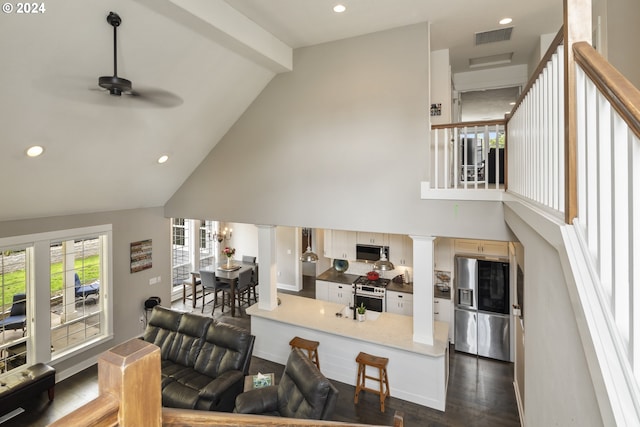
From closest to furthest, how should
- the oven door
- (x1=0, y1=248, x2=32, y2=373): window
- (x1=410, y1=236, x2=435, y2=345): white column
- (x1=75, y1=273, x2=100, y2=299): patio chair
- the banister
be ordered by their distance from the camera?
1. the banister
2. (x1=410, y1=236, x2=435, y2=345): white column
3. (x1=0, y1=248, x2=32, y2=373): window
4. (x1=75, y1=273, x2=100, y2=299): patio chair
5. the oven door

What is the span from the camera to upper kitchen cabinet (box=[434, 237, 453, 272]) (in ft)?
21.0

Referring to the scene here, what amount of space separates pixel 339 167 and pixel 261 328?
10.3 feet

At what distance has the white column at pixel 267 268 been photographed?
5633 mm

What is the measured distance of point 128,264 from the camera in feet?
19.8

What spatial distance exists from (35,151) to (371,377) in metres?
5.15

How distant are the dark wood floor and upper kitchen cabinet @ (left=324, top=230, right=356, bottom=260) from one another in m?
3.11

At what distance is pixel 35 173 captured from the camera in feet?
13.2

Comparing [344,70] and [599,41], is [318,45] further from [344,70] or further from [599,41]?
[599,41]

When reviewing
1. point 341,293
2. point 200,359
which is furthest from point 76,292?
point 341,293

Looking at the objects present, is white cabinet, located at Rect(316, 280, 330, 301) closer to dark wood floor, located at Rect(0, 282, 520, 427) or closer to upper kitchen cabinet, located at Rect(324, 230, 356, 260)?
upper kitchen cabinet, located at Rect(324, 230, 356, 260)

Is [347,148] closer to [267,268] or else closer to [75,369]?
[267,268]

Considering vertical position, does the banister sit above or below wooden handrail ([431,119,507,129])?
below

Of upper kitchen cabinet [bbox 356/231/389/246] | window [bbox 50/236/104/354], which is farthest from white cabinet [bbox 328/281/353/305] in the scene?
window [bbox 50/236/104/354]

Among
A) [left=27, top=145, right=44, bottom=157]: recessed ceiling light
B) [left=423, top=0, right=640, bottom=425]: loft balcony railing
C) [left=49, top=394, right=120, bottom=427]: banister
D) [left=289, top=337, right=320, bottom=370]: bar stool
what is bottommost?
[left=289, top=337, right=320, bottom=370]: bar stool
